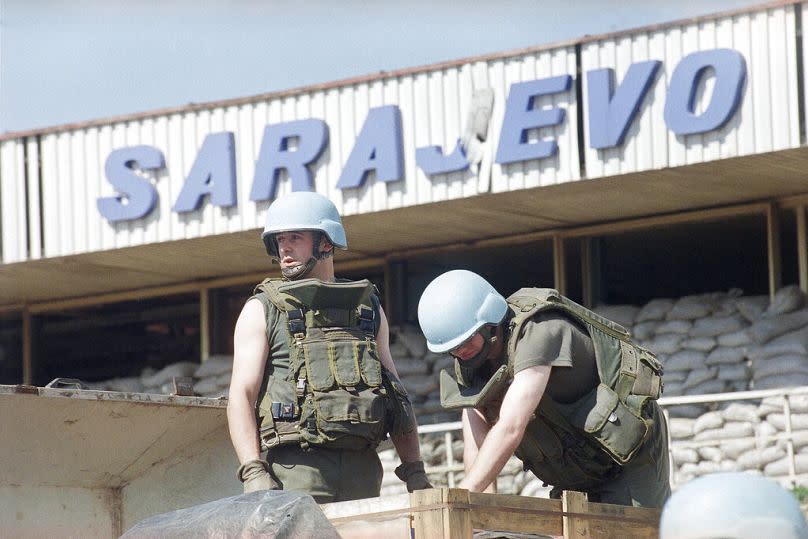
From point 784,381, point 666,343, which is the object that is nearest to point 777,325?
point 784,381

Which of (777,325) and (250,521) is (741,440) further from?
(250,521)

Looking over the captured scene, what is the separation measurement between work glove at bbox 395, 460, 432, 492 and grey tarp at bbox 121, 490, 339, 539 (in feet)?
4.27

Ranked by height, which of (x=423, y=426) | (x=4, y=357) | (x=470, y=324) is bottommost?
(x=470, y=324)

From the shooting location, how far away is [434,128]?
485 inches

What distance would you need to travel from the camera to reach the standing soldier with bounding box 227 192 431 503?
5.17 m

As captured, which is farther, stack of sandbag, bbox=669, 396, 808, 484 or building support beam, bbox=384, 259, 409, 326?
building support beam, bbox=384, 259, 409, 326

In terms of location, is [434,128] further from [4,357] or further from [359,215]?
[4,357]

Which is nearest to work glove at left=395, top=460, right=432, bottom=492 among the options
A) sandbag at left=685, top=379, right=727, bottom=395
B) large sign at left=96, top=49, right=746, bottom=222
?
large sign at left=96, top=49, right=746, bottom=222

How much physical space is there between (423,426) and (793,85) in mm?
3713

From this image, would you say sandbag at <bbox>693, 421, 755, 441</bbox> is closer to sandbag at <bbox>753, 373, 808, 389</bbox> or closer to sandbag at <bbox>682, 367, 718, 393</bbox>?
sandbag at <bbox>753, 373, 808, 389</bbox>

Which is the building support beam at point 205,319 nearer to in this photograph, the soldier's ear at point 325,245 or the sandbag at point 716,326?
the sandbag at point 716,326

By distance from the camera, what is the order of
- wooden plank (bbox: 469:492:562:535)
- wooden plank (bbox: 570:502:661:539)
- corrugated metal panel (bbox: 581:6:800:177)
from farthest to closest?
corrugated metal panel (bbox: 581:6:800:177) < wooden plank (bbox: 570:502:661:539) < wooden plank (bbox: 469:492:562:535)

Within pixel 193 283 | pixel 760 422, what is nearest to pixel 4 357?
pixel 193 283

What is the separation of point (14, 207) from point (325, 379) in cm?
916
